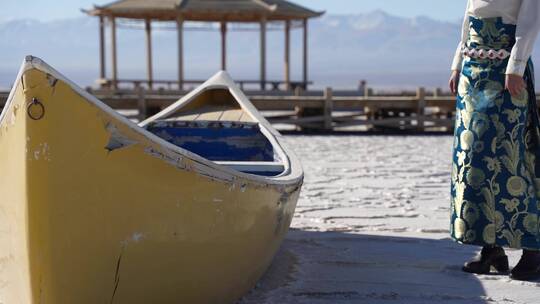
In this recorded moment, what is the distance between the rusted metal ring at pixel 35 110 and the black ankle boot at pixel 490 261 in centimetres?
256

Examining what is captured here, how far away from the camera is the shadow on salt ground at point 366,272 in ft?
13.4

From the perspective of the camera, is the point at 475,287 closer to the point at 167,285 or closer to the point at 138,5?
the point at 167,285

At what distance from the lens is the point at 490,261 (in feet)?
14.6

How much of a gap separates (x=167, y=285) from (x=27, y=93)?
95 centimetres

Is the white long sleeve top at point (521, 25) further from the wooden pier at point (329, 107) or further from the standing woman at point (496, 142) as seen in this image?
the wooden pier at point (329, 107)

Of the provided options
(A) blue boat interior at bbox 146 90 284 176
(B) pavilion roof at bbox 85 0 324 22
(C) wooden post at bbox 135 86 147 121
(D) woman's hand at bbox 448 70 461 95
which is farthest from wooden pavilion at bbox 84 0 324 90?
(D) woman's hand at bbox 448 70 461 95

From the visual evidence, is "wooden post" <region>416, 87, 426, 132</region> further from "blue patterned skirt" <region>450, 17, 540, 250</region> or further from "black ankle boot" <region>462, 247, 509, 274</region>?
"blue patterned skirt" <region>450, 17, 540, 250</region>

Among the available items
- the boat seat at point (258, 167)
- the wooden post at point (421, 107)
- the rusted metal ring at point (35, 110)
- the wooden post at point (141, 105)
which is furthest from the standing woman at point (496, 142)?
the wooden post at point (141, 105)

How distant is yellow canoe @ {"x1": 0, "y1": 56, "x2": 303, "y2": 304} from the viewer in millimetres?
2852

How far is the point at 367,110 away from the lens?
15.2m

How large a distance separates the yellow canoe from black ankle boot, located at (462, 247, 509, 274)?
142 cm

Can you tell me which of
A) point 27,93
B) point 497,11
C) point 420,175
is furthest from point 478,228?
point 420,175

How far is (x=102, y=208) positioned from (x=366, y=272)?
1.95m

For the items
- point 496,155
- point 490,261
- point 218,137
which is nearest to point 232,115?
point 218,137
